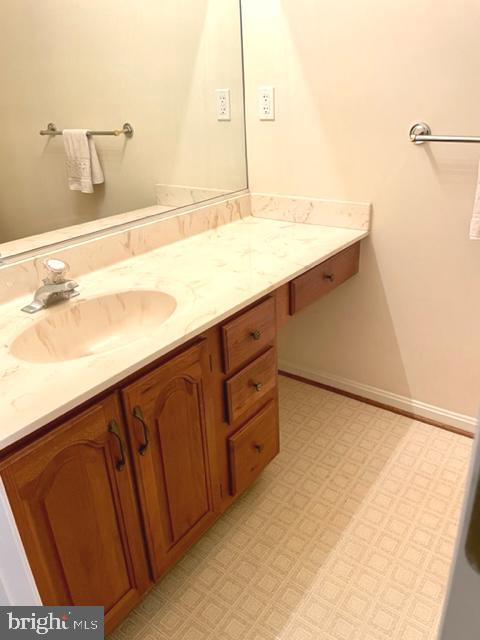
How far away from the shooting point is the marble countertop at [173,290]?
888 millimetres

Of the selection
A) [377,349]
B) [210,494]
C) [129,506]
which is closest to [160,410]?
[129,506]

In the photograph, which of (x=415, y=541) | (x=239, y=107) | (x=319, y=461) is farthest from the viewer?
(x=239, y=107)

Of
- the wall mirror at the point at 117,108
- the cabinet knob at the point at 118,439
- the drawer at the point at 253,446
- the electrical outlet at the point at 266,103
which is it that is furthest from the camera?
the electrical outlet at the point at 266,103

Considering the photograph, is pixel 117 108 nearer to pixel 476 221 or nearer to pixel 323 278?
pixel 323 278

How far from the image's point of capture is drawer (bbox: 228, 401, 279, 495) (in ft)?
4.70

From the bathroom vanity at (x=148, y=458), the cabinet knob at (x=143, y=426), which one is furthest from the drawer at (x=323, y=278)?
the cabinet knob at (x=143, y=426)

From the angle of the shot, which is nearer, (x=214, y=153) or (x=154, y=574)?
(x=154, y=574)

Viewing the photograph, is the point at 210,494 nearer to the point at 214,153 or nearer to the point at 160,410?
the point at 160,410

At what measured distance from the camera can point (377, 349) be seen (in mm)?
2033

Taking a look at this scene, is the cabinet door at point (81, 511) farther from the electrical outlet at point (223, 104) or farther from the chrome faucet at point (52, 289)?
the electrical outlet at point (223, 104)

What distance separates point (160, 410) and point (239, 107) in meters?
1.39

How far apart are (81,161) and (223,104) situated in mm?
736

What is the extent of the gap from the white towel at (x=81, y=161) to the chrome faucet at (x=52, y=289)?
13.7 inches

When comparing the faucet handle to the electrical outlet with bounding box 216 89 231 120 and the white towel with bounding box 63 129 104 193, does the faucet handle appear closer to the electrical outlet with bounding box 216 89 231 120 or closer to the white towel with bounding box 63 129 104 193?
the white towel with bounding box 63 129 104 193
